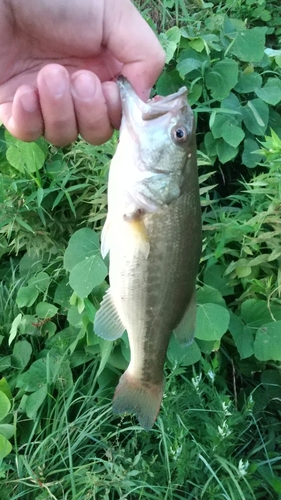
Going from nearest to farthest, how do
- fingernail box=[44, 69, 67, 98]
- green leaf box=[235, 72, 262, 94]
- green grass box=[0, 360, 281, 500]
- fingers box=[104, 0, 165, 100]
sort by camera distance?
1. fingernail box=[44, 69, 67, 98]
2. fingers box=[104, 0, 165, 100]
3. green grass box=[0, 360, 281, 500]
4. green leaf box=[235, 72, 262, 94]

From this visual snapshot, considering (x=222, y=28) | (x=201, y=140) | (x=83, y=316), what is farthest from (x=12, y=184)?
(x=222, y=28)

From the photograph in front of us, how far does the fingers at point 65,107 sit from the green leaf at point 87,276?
73 cm

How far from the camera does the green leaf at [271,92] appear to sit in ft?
8.83

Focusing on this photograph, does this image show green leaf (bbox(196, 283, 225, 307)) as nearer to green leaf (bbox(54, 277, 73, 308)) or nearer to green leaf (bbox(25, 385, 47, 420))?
green leaf (bbox(54, 277, 73, 308))

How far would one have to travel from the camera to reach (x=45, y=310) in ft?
8.02

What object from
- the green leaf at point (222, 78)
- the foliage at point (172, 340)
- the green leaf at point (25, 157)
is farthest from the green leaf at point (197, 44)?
the green leaf at point (25, 157)

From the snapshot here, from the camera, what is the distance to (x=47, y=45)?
158 centimetres

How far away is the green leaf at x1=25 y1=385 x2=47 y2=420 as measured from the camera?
220 cm

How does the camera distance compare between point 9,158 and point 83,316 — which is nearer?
point 83,316

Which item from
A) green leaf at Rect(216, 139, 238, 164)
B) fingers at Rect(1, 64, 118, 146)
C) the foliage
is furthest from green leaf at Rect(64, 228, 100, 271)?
green leaf at Rect(216, 139, 238, 164)

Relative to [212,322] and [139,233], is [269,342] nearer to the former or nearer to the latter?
[212,322]

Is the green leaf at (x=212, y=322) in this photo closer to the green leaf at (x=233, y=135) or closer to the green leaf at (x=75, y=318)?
the green leaf at (x=75, y=318)

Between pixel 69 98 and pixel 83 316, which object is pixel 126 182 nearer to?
pixel 69 98

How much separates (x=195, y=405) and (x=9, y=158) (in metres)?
1.47
